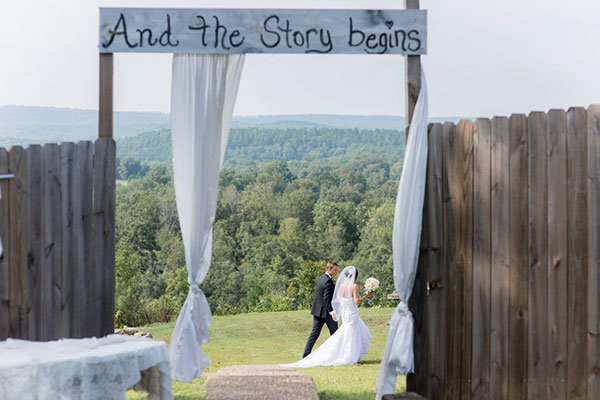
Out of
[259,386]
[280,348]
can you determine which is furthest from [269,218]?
[259,386]

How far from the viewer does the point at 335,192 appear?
108 feet

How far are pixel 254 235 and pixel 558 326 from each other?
27.4m

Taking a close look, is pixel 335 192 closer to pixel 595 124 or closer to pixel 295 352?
pixel 295 352

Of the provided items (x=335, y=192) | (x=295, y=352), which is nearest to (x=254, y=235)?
(x=335, y=192)

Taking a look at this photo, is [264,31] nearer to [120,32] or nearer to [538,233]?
[120,32]

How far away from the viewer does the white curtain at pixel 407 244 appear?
4.81 metres

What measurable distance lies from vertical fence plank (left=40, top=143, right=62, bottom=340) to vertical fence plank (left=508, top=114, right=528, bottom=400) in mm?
3132

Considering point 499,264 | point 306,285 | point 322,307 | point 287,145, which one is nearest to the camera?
point 499,264

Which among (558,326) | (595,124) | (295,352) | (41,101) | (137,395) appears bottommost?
(295,352)

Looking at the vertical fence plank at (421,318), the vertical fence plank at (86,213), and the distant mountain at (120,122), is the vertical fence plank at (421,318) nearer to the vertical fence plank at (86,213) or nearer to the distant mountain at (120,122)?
the vertical fence plank at (86,213)

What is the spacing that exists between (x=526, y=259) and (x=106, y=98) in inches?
124

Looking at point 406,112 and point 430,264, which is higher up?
point 406,112

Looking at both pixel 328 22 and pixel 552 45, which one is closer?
pixel 328 22

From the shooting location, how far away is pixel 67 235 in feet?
15.6
